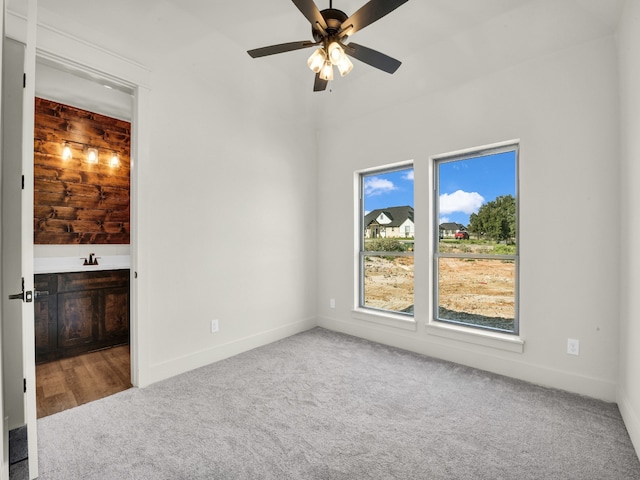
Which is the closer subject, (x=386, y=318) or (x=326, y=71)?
(x=326, y=71)

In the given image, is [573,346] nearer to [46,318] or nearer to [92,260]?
[46,318]

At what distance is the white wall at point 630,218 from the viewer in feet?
6.12

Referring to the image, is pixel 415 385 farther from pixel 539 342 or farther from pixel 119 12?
pixel 119 12

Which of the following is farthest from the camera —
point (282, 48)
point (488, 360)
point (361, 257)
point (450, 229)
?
point (361, 257)

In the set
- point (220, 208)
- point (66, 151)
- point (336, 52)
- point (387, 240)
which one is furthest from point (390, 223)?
point (66, 151)

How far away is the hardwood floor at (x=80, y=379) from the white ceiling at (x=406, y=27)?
8.74 ft

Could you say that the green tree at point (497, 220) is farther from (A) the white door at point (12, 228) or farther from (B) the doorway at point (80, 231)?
(A) the white door at point (12, 228)

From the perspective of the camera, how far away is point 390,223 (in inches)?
150

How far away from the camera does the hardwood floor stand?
2.38m

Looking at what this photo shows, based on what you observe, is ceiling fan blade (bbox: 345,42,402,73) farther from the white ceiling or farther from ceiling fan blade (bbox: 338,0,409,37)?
the white ceiling

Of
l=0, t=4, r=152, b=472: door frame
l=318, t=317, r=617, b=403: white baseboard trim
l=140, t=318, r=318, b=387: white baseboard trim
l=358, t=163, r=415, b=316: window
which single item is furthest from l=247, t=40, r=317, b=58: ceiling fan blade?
l=318, t=317, r=617, b=403: white baseboard trim

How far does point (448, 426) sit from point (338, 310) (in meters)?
2.13

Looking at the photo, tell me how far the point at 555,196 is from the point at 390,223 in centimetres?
165

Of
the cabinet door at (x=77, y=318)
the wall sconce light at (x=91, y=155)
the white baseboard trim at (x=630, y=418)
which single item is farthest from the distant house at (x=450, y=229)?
the wall sconce light at (x=91, y=155)
